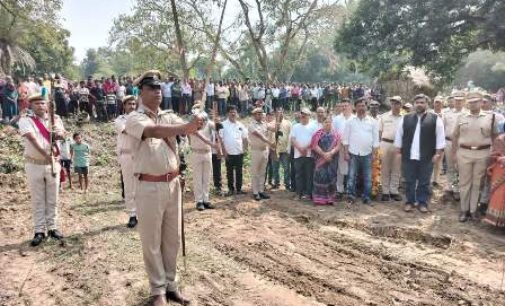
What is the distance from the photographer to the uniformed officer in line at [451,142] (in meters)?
8.70

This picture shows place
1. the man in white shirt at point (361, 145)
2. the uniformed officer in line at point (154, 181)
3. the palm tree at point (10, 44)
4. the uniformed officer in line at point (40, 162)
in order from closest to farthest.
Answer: the uniformed officer in line at point (154, 181) → the uniformed officer in line at point (40, 162) → the man in white shirt at point (361, 145) → the palm tree at point (10, 44)

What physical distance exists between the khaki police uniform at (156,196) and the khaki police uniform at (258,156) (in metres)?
4.75

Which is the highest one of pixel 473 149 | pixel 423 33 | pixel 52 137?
pixel 423 33

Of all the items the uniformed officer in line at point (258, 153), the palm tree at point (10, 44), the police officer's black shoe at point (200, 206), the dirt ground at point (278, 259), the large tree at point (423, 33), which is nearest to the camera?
the dirt ground at point (278, 259)

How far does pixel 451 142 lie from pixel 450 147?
0.26 meters

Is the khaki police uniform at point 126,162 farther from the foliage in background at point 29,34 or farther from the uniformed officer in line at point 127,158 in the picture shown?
the foliage in background at point 29,34

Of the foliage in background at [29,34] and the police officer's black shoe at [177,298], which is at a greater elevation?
the foliage in background at [29,34]

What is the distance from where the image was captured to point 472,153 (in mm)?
7277

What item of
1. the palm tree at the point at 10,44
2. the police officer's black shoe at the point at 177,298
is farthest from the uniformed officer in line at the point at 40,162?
the palm tree at the point at 10,44

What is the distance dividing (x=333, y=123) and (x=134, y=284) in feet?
17.8

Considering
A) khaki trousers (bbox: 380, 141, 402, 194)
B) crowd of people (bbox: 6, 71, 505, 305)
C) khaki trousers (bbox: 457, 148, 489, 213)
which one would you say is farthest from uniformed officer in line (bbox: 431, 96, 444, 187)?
khaki trousers (bbox: 457, 148, 489, 213)

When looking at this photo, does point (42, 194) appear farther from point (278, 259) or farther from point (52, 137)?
point (278, 259)

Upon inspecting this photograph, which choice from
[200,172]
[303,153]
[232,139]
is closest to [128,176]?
[200,172]

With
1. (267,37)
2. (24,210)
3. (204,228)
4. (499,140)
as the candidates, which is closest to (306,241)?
(204,228)
